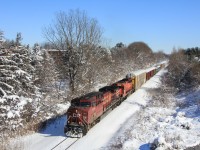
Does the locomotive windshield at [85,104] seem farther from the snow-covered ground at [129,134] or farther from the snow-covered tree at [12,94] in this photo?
the snow-covered tree at [12,94]

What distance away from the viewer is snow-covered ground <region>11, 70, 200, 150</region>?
17938 millimetres

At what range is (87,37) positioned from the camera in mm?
43719

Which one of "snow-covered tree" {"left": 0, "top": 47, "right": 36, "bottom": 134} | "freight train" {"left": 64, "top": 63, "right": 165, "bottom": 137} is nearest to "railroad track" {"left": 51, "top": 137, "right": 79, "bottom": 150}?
"freight train" {"left": 64, "top": 63, "right": 165, "bottom": 137}

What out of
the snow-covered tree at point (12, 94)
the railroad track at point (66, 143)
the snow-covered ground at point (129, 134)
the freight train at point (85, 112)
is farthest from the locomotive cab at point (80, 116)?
the snow-covered tree at point (12, 94)

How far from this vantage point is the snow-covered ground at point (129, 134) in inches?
706

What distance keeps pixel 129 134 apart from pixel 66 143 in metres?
4.13

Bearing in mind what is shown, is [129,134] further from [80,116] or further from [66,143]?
[66,143]

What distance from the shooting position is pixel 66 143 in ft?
62.0

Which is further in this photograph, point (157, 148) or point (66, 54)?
point (66, 54)

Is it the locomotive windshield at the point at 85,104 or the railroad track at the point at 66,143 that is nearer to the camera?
the railroad track at the point at 66,143

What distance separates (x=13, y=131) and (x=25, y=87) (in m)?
4.91

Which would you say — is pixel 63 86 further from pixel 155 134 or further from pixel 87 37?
pixel 155 134

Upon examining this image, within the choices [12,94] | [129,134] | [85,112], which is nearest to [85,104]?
[85,112]

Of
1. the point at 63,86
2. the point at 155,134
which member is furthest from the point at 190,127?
the point at 63,86
